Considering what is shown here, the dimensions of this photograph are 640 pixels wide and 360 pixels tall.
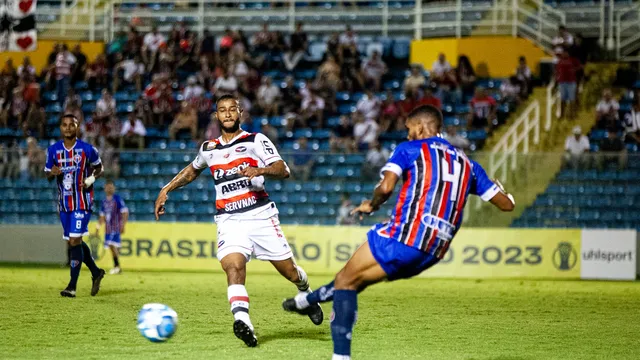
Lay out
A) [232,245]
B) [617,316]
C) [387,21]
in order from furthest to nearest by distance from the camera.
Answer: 1. [387,21]
2. [617,316]
3. [232,245]

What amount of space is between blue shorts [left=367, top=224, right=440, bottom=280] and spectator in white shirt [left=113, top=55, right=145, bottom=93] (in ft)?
71.8

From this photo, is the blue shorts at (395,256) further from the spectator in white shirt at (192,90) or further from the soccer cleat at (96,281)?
the spectator in white shirt at (192,90)

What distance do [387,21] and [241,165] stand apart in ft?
69.9

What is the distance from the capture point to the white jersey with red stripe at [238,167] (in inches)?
411

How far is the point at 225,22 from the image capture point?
106 feet

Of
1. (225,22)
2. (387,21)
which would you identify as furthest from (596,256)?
(225,22)

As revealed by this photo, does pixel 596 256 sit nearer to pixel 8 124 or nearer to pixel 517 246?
pixel 517 246

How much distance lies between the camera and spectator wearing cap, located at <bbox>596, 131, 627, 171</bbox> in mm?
20812

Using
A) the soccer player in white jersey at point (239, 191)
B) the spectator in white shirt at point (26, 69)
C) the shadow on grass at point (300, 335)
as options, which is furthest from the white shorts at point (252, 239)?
the spectator in white shirt at point (26, 69)

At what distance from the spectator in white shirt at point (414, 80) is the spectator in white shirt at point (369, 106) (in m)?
0.86

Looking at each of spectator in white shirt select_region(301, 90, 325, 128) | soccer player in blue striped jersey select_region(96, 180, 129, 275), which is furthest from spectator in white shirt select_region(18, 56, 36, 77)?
soccer player in blue striped jersey select_region(96, 180, 129, 275)

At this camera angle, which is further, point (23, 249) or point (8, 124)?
point (8, 124)

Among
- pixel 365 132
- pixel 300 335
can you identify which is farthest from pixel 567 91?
pixel 300 335

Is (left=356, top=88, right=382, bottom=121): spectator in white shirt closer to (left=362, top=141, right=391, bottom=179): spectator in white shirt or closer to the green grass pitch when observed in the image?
(left=362, top=141, right=391, bottom=179): spectator in white shirt
